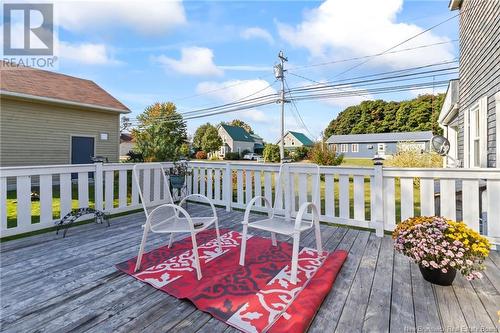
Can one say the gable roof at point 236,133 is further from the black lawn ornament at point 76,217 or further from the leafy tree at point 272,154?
the black lawn ornament at point 76,217

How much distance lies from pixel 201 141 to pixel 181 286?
33442mm

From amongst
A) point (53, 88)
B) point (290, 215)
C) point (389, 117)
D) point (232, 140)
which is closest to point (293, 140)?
point (232, 140)

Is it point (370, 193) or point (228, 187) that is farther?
point (228, 187)

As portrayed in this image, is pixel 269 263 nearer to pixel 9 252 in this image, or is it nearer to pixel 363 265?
pixel 363 265

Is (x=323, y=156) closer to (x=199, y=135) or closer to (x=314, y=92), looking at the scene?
(x=314, y=92)

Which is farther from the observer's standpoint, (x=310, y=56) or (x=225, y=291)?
(x=310, y=56)

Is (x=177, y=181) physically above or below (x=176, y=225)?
above

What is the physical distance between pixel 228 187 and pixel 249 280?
2.41 m

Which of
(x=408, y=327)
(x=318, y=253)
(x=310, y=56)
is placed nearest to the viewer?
(x=408, y=327)

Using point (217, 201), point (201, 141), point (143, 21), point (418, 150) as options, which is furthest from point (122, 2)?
point (201, 141)

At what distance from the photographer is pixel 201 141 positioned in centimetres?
3450

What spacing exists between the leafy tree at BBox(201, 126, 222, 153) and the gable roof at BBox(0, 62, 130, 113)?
22413mm

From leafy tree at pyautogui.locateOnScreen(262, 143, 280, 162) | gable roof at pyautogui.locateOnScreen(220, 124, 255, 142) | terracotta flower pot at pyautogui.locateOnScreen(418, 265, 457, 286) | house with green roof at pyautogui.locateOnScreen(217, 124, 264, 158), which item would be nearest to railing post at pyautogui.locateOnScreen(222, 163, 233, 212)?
terracotta flower pot at pyautogui.locateOnScreen(418, 265, 457, 286)

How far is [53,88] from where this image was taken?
343 inches
